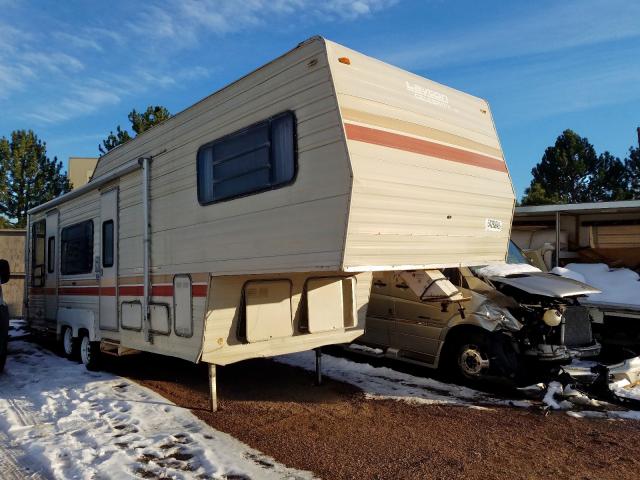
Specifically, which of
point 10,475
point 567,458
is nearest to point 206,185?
point 10,475

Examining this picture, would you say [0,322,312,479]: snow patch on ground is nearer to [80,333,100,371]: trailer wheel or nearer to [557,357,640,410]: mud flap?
[80,333,100,371]: trailer wheel

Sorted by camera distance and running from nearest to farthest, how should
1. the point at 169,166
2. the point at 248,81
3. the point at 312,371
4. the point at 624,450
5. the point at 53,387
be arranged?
the point at 624,450 → the point at 248,81 → the point at 169,166 → the point at 53,387 → the point at 312,371

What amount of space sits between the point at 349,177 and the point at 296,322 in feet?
7.41

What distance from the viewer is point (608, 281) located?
8883 millimetres

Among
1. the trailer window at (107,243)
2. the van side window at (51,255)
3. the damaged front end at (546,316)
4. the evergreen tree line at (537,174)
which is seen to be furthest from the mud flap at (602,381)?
Answer: the evergreen tree line at (537,174)

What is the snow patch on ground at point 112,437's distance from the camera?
4.20 metres

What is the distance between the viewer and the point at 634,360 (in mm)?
6461

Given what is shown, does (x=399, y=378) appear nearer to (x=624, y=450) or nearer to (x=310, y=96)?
(x=624, y=450)

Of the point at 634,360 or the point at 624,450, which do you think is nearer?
the point at 624,450

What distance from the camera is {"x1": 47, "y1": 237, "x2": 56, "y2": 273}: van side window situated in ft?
30.9

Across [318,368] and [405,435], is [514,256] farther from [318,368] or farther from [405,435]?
[405,435]

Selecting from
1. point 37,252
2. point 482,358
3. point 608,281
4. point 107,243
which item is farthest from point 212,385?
point 608,281

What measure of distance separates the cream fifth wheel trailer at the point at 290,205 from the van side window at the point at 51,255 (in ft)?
7.67


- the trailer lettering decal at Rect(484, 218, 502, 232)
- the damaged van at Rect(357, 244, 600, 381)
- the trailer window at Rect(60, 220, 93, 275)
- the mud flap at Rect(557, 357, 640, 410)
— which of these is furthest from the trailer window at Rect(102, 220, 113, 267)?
the mud flap at Rect(557, 357, 640, 410)
